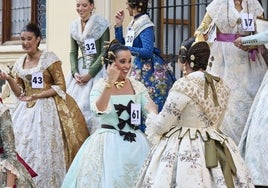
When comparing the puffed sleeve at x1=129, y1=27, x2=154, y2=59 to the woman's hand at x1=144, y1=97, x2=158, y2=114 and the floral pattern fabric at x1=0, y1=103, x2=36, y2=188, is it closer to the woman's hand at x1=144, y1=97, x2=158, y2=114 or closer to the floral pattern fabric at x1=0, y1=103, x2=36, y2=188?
the woman's hand at x1=144, y1=97, x2=158, y2=114

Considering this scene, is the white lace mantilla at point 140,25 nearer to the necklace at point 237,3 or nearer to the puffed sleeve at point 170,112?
the necklace at point 237,3

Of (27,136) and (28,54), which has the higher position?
(28,54)

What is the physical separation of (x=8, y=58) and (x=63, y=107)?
4081 millimetres

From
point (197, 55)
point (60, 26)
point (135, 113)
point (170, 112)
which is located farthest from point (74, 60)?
point (170, 112)

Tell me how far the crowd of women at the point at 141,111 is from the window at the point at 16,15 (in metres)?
3.17

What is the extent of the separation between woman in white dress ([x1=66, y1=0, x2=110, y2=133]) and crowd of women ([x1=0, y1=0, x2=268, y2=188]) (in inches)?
0.4

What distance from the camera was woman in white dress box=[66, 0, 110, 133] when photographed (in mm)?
8891

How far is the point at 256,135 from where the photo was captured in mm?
6805

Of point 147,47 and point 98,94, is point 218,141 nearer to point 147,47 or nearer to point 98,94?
point 98,94

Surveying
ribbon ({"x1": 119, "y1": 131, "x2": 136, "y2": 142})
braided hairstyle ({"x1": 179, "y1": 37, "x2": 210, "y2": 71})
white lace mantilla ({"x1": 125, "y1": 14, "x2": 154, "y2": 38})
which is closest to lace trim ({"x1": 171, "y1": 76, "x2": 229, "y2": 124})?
braided hairstyle ({"x1": 179, "y1": 37, "x2": 210, "y2": 71})

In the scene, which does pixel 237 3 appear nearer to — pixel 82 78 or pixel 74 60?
→ pixel 82 78

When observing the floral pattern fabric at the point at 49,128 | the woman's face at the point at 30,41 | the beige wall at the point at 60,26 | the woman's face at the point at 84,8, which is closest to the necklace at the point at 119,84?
the floral pattern fabric at the point at 49,128

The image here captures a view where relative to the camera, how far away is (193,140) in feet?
19.3

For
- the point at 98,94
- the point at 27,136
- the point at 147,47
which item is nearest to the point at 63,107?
the point at 27,136
